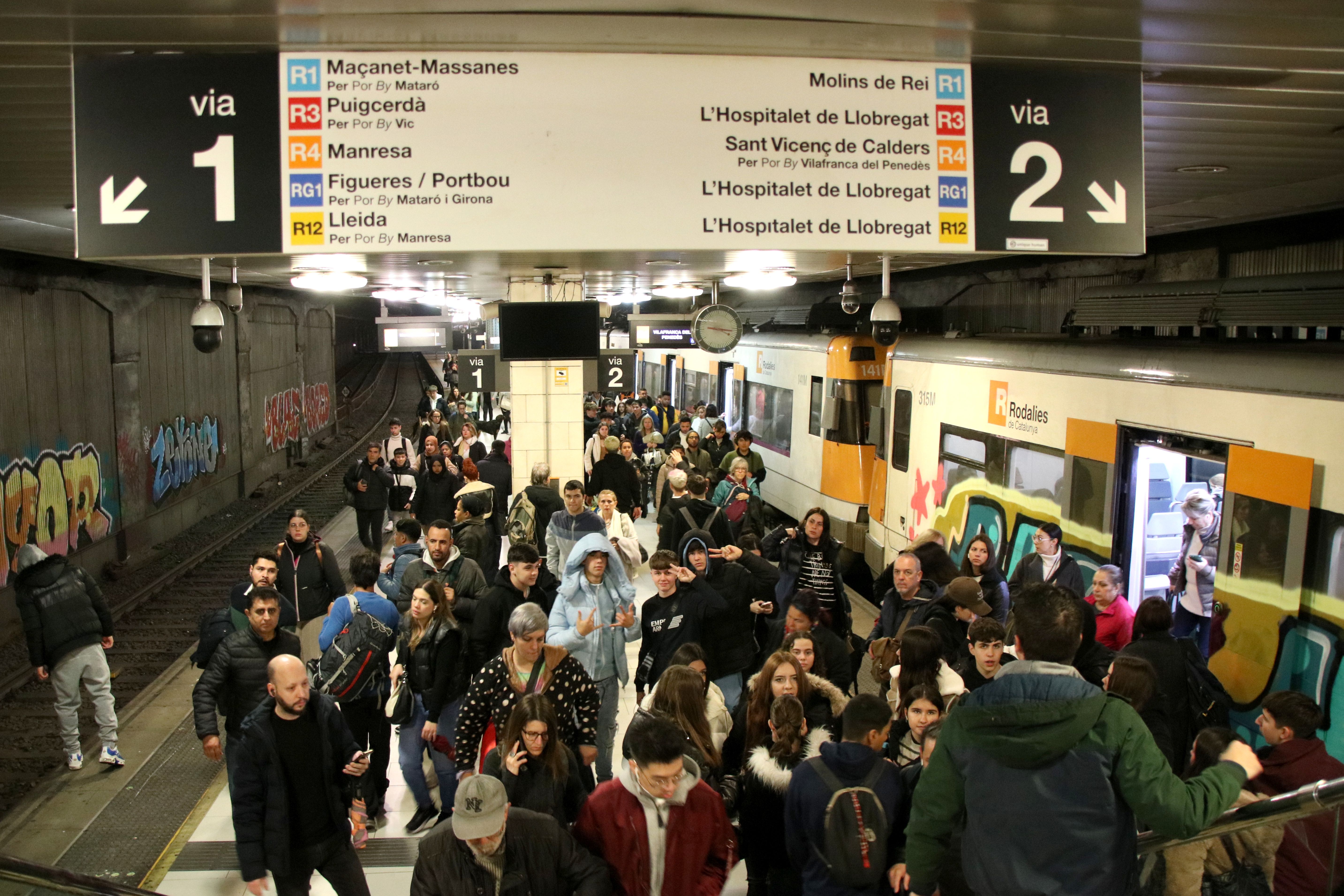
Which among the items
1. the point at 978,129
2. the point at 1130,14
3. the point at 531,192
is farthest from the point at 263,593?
the point at 1130,14

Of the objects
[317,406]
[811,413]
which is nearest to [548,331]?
[811,413]

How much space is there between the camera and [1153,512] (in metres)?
7.84

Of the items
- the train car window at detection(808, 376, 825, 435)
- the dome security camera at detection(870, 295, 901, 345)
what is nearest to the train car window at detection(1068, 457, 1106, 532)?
the dome security camera at detection(870, 295, 901, 345)

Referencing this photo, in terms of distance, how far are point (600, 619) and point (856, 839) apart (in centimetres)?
295

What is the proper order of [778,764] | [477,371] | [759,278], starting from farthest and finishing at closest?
[477,371] < [759,278] < [778,764]

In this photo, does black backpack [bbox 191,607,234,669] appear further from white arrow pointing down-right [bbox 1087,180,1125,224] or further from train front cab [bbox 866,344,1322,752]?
train front cab [bbox 866,344,1322,752]

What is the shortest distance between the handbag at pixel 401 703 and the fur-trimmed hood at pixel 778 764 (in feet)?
8.65

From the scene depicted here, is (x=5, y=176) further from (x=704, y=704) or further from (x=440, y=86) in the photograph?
(x=704, y=704)

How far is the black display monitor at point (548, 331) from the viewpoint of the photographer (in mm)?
12336

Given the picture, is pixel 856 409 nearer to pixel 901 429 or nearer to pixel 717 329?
pixel 901 429

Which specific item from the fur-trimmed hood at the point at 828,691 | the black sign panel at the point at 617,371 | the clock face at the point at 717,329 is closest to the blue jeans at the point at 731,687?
the fur-trimmed hood at the point at 828,691

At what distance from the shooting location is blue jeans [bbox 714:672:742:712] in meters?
7.02

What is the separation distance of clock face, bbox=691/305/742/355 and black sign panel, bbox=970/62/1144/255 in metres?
10.5

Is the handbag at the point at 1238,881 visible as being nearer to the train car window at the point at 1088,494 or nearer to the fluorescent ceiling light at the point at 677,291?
the train car window at the point at 1088,494
